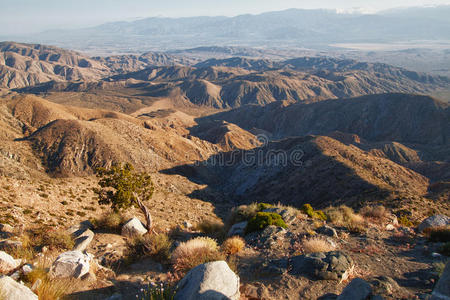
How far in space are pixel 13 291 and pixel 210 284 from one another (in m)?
4.19

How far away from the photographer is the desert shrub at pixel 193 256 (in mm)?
8828

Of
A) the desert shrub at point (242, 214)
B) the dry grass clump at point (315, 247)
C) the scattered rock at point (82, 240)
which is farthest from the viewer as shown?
the desert shrub at point (242, 214)

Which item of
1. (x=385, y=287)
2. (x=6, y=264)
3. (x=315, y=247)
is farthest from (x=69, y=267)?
(x=385, y=287)

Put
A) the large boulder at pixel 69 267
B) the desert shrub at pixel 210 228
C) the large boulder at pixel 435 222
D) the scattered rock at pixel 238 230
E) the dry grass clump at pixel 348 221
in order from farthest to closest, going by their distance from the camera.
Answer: the desert shrub at pixel 210 228
the large boulder at pixel 435 222
the scattered rock at pixel 238 230
the dry grass clump at pixel 348 221
the large boulder at pixel 69 267

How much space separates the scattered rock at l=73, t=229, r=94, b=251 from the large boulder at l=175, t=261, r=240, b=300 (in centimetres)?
624

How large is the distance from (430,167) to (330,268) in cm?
6219

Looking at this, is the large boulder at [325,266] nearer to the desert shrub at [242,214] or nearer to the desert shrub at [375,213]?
the desert shrub at [242,214]

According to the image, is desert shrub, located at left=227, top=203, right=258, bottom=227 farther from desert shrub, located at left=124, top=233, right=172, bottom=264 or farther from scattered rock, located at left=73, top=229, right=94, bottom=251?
scattered rock, located at left=73, top=229, right=94, bottom=251

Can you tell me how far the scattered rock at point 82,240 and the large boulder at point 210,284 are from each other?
6.24 metres

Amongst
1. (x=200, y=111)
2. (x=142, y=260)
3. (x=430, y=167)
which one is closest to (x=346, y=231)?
(x=142, y=260)

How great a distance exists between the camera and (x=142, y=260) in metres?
10.5

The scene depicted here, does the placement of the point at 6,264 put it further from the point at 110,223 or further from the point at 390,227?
the point at 390,227

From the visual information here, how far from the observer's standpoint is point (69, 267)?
7863mm

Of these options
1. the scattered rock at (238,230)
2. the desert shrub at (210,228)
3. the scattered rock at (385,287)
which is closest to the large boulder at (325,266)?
the scattered rock at (385,287)
